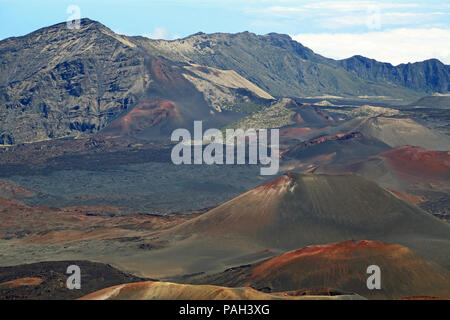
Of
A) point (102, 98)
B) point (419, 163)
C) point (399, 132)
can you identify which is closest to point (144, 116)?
point (102, 98)

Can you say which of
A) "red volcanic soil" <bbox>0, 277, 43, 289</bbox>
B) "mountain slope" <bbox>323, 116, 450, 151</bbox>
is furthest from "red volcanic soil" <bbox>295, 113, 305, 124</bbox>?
"red volcanic soil" <bbox>0, 277, 43, 289</bbox>

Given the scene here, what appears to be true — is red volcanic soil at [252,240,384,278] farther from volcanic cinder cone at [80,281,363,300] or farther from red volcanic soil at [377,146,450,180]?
red volcanic soil at [377,146,450,180]

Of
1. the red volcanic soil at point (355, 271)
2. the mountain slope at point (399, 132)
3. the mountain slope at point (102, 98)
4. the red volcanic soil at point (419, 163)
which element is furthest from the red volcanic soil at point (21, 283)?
the mountain slope at point (102, 98)

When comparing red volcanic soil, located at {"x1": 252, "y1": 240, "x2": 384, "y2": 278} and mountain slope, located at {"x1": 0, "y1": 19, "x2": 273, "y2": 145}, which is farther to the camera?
mountain slope, located at {"x1": 0, "y1": 19, "x2": 273, "y2": 145}

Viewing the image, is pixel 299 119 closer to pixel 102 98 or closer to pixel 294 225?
pixel 102 98

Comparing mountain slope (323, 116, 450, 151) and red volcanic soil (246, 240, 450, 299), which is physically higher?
mountain slope (323, 116, 450, 151)
